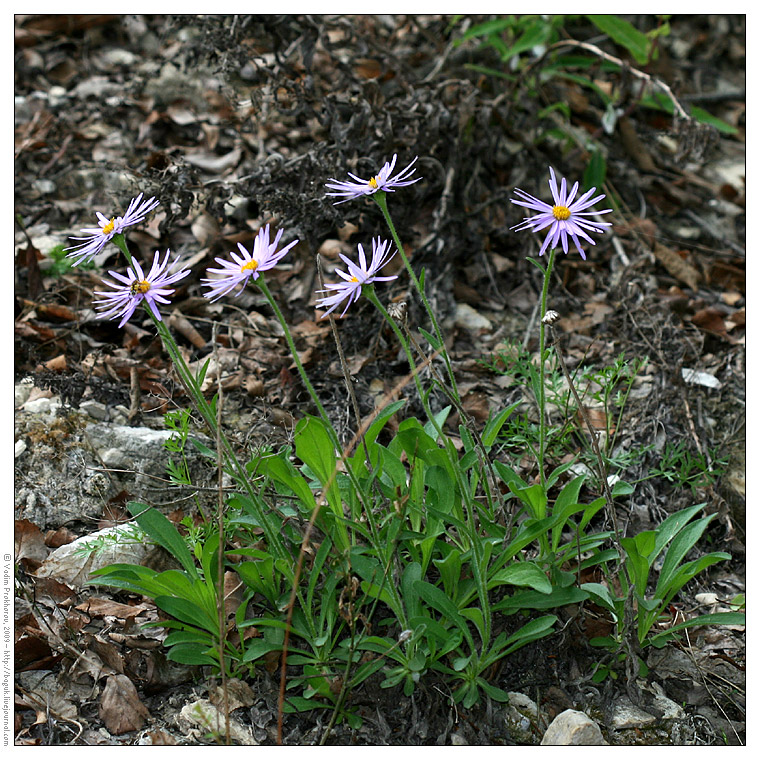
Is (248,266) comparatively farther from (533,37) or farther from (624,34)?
(624,34)

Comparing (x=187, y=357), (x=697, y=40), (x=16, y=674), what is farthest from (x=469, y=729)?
(x=697, y=40)

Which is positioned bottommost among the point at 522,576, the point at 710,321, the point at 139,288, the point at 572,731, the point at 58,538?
the point at 58,538

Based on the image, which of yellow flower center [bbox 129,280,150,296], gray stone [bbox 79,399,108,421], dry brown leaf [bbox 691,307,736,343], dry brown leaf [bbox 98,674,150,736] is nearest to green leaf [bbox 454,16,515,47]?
dry brown leaf [bbox 691,307,736,343]

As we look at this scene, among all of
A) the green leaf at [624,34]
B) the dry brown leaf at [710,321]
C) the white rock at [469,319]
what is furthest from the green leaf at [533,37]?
the dry brown leaf at [710,321]

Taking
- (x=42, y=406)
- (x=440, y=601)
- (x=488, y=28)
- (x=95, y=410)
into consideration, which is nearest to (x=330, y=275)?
(x=95, y=410)

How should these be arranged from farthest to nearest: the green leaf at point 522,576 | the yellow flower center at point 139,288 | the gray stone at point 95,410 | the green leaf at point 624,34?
the green leaf at point 624,34
the gray stone at point 95,410
the green leaf at point 522,576
the yellow flower center at point 139,288

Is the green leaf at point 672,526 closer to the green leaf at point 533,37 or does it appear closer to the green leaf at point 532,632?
the green leaf at point 532,632

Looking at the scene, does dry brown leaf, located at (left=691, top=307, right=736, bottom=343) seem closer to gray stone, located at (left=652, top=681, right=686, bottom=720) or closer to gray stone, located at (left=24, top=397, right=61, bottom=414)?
gray stone, located at (left=652, top=681, right=686, bottom=720)
